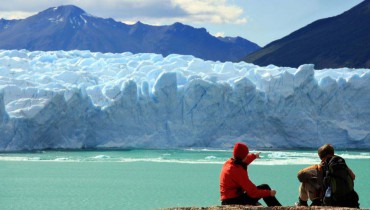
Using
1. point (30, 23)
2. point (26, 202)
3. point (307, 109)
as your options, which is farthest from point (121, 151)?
point (30, 23)

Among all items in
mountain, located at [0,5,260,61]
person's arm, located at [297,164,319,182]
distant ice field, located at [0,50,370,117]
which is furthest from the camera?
mountain, located at [0,5,260,61]

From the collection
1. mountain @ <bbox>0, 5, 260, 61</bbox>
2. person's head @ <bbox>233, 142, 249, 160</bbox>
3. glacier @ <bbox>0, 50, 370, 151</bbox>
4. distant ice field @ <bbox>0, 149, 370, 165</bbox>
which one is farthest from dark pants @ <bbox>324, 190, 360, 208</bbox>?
mountain @ <bbox>0, 5, 260, 61</bbox>

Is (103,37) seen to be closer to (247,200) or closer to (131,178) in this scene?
(131,178)

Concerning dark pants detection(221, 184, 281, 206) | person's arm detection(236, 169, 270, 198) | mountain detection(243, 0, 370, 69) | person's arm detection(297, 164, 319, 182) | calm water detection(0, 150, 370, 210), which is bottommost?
calm water detection(0, 150, 370, 210)

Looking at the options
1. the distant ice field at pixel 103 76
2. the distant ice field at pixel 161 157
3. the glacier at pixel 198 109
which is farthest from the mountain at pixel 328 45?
the distant ice field at pixel 161 157

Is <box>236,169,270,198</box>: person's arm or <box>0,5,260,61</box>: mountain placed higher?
<box>0,5,260,61</box>: mountain

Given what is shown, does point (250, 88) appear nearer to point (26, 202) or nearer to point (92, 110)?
point (92, 110)

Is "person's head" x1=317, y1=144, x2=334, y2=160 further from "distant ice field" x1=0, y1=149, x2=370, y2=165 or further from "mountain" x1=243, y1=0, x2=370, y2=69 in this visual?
→ "mountain" x1=243, y1=0, x2=370, y2=69
